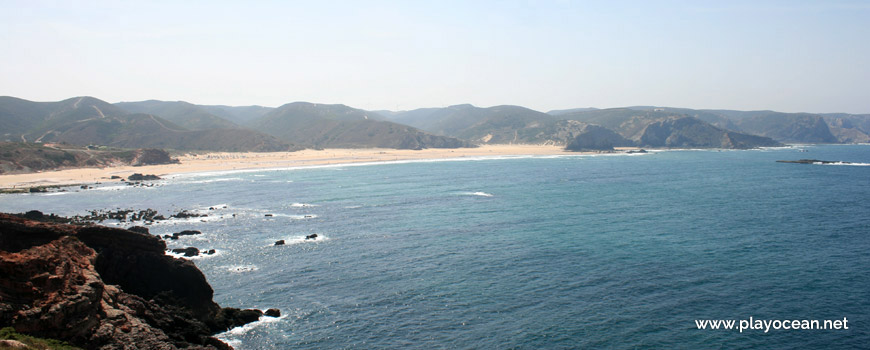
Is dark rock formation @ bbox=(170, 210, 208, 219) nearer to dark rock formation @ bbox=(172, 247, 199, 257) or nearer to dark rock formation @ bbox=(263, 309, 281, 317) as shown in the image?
dark rock formation @ bbox=(172, 247, 199, 257)

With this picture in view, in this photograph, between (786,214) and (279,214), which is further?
(279,214)

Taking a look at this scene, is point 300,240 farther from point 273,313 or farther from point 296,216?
point 273,313

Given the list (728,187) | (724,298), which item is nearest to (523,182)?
(728,187)

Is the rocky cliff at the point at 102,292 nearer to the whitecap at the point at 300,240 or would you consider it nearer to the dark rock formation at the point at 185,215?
the whitecap at the point at 300,240

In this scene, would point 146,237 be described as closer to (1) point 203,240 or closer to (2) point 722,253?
(1) point 203,240

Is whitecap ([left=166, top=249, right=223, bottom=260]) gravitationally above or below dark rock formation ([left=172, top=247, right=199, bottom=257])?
below

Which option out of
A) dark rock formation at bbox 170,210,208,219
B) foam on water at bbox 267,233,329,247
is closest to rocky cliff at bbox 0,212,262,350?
foam on water at bbox 267,233,329,247
